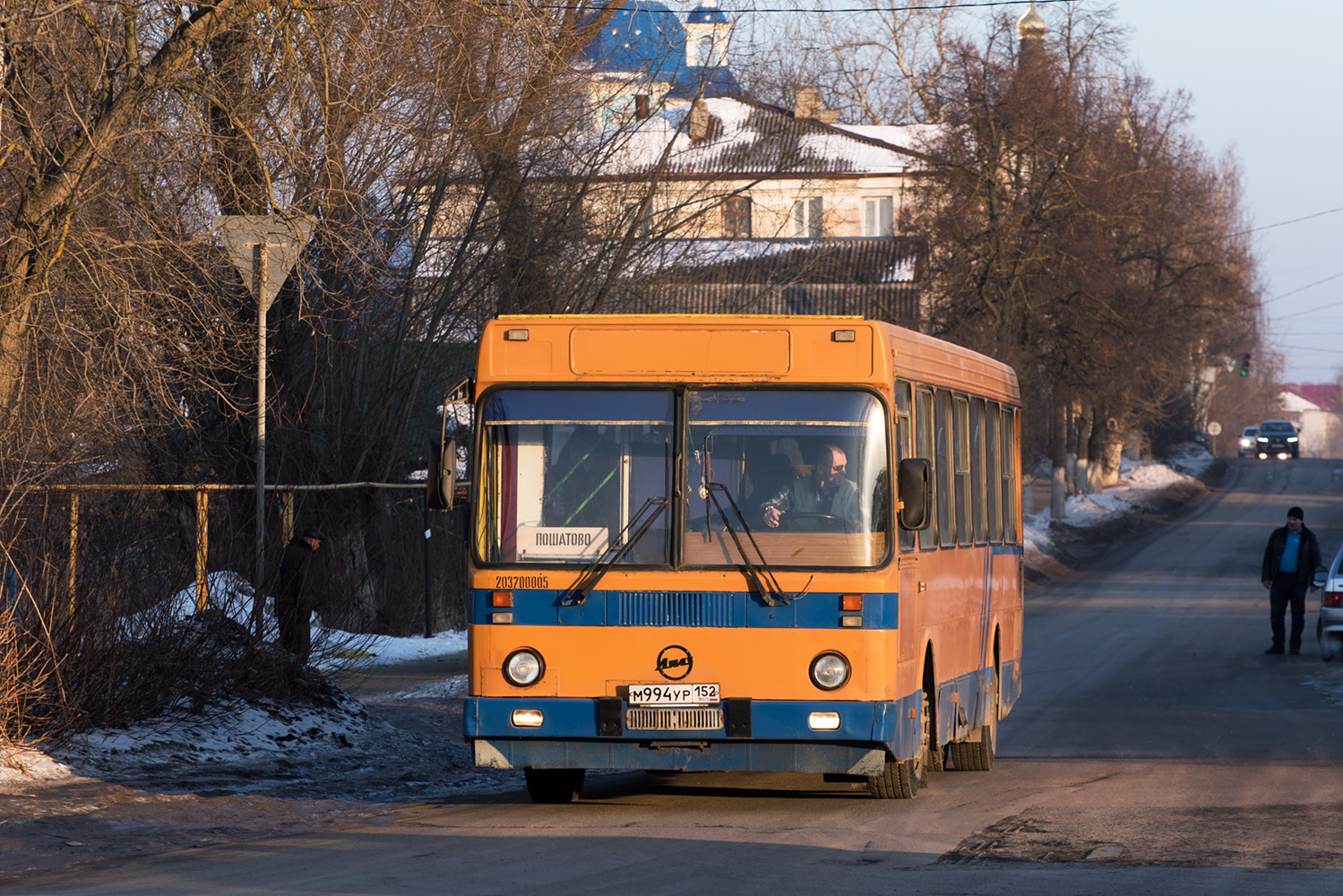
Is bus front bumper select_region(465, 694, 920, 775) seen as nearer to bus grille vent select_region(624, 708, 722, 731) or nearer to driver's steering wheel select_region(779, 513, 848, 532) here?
bus grille vent select_region(624, 708, 722, 731)

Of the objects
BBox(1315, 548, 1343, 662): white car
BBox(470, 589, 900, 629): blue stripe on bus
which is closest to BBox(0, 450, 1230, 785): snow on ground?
BBox(470, 589, 900, 629): blue stripe on bus

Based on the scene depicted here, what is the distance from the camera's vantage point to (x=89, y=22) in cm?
1239

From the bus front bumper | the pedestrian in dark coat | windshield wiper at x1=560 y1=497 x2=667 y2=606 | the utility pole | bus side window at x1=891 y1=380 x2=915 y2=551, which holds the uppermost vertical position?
the utility pole

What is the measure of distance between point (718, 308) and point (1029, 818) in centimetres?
1600

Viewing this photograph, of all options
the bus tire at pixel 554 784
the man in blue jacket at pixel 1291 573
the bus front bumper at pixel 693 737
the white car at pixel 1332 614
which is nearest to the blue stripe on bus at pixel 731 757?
the bus front bumper at pixel 693 737

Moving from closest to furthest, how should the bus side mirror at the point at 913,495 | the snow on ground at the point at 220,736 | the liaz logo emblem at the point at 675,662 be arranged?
the bus side mirror at the point at 913,495
the liaz logo emblem at the point at 675,662
the snow on ground at the point at 220,736

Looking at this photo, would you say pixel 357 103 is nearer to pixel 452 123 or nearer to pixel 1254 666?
pixel 452 123

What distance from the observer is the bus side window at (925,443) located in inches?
407

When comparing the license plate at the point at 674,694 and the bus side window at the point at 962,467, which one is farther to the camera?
the bus side window at the point at 962,467

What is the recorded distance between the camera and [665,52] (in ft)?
71.4

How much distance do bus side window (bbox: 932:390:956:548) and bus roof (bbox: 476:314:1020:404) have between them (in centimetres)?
122

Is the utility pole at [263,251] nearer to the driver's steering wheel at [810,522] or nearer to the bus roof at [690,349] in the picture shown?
the bus roof at [690,349]

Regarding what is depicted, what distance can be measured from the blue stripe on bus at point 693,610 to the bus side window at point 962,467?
2485 mm

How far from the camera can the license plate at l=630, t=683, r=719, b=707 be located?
9383mm
